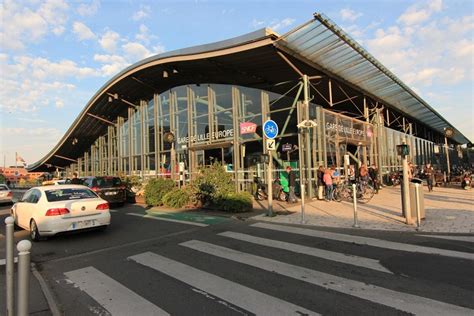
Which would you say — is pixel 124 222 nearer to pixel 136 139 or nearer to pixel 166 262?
pixel 166 262

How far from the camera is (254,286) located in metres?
4.96

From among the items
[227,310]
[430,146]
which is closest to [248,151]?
[227,310]

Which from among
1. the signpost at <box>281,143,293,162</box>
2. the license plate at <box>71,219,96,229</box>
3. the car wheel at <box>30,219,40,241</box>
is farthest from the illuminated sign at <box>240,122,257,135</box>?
the car wheel at <box>30,219,40,241</box>

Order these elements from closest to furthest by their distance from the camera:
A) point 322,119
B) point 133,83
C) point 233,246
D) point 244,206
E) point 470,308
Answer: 1. point 470,308
2. point 233,246
3. point 244,206
4. point 322,119
5. point 133,83

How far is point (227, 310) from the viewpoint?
417cm

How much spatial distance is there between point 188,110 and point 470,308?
20163 mm

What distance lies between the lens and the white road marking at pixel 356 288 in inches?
159

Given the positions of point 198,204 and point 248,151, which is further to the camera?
point 248,151

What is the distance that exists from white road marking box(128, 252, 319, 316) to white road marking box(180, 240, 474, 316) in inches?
35.3

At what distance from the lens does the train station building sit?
15.5 metres

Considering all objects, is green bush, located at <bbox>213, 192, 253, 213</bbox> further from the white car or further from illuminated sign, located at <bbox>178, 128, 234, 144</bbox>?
illuminated sign, located at <bbox>178, 128, 234, 144</bbox>

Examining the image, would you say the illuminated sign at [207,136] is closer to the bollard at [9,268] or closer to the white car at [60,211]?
the white car at [60,211]

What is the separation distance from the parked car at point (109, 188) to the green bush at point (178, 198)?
9.87 ft

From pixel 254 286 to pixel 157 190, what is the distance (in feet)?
38.7
